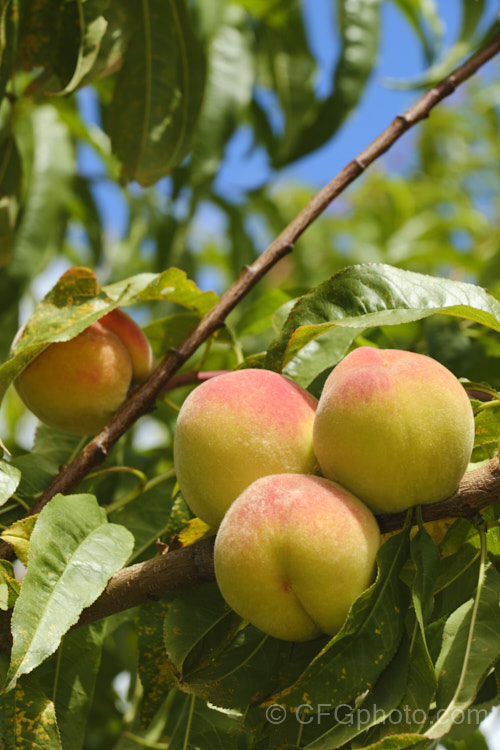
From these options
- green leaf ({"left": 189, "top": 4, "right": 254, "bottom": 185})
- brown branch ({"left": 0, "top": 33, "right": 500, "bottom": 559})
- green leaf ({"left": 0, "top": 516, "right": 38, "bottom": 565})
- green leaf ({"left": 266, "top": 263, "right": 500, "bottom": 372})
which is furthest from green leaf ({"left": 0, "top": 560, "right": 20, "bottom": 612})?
green leaf ({"left": 189, "top": 4, "right": 254, "bottom": 185})

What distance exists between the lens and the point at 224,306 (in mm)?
939

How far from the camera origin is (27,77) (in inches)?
73.1

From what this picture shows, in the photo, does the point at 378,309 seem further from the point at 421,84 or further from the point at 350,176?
the point at 421,84

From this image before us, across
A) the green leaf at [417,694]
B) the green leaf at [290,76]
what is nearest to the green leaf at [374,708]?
the green leaf at [417,694]

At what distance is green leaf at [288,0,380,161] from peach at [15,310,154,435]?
0.78m

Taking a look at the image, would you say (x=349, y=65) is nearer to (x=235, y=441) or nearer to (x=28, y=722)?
(x=235, y=441)

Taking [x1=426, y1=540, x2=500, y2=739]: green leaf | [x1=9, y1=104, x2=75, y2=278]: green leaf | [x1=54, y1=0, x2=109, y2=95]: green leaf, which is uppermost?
[x1=54, y1=0, x2=109, y2=95]: green leaf

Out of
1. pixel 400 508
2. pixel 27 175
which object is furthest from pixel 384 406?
pixel 27 175

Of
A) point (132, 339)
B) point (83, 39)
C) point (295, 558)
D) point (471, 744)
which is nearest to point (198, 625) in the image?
point (295, 558)

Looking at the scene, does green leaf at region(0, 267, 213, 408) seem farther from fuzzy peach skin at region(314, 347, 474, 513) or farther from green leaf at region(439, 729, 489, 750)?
green leaf at region(439, 729, 489, 750)

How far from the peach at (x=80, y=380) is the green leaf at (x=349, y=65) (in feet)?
2.56

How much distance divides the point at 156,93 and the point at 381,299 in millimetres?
691

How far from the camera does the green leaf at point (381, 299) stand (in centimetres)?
70

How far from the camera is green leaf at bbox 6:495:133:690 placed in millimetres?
612
